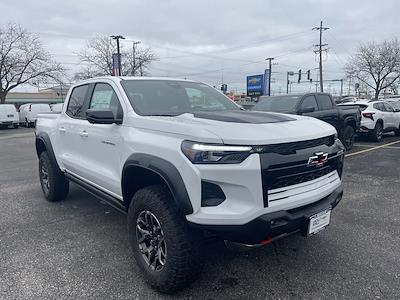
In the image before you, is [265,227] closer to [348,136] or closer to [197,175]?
[197,175]

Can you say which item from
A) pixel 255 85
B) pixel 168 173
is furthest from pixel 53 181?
pixel 255 85

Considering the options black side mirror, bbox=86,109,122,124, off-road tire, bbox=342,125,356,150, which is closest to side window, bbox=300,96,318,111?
off-road tire, bbox=342,125,356,150

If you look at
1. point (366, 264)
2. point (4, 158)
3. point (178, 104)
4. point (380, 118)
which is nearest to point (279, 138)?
point (178, 104)

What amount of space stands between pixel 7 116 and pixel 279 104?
1954 centimetres

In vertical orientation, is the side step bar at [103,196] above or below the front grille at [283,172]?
below

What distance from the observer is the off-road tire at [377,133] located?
11875mm

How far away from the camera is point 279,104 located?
8.84 m

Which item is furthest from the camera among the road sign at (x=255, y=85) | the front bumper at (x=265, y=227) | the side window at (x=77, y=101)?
the road sign at (x=255, y=85)

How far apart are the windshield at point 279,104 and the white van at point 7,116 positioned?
18.8 meters

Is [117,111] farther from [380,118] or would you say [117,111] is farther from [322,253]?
[380,118]

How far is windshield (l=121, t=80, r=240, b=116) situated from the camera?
3440 mm

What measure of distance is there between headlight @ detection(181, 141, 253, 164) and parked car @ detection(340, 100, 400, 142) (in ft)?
33.0

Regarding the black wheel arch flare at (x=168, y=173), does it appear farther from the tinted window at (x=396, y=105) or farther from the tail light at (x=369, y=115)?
the tinted window at (x=396, y=105)

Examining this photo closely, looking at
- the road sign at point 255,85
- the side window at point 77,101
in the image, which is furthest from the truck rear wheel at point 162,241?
the road sign at point 255,85
